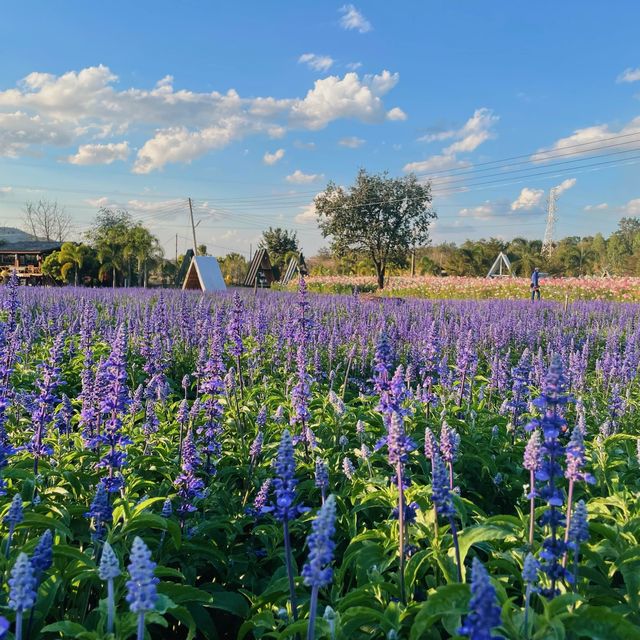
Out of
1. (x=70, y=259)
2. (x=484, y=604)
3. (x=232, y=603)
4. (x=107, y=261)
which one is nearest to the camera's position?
(x=484, y=604)

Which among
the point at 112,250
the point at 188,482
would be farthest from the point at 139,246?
the point at 188,482

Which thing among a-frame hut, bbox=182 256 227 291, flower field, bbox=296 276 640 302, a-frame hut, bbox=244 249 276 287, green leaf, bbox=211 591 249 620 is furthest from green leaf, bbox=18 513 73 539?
a-frame hut, bbox=244 249 276 287

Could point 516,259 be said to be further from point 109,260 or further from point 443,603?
point 443,603

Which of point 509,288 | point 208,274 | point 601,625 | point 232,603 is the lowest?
point 232,603

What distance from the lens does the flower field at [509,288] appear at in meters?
25.5

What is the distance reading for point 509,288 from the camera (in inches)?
1153

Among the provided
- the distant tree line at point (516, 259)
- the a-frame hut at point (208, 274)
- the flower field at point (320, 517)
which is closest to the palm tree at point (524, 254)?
the distant tree line at point (516, 259)

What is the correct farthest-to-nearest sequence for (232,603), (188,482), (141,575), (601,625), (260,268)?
(260,268) → (188,482) → (232,603) → (601,625) → (141,575)

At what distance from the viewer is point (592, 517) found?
11.6ft

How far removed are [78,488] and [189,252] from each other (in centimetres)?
5623

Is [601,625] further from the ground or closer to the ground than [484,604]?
closer to the ground

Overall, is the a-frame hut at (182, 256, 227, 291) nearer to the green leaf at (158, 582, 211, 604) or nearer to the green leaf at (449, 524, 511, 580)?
the green leaf at (158, 582, 211, 604)

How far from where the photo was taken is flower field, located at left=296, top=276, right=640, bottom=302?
25500 millimetres

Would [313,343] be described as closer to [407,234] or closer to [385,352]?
[385,352]
